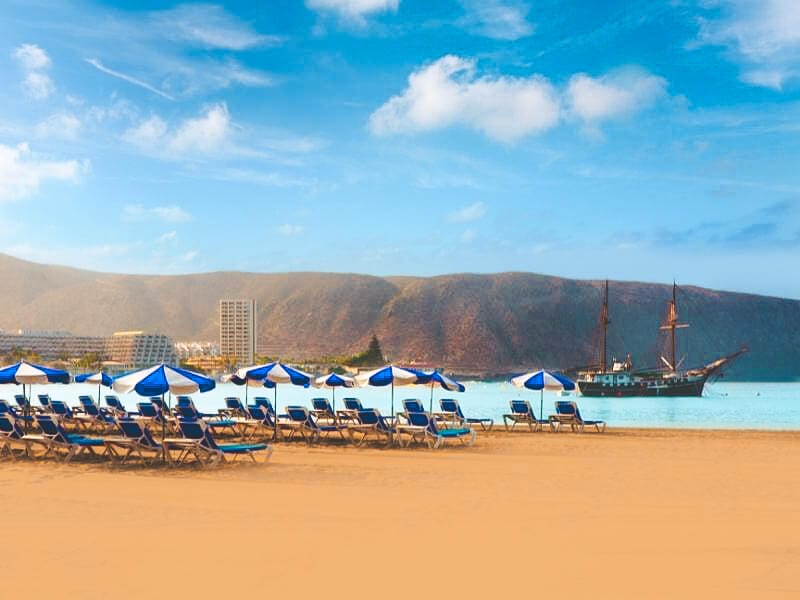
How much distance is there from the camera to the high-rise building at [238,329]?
164 meters

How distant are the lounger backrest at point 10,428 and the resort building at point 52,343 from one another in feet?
497

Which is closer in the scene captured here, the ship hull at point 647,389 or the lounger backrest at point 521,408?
the lounger backrest at point 521,408

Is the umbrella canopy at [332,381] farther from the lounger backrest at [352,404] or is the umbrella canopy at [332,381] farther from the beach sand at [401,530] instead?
the beach sand at [401,530]

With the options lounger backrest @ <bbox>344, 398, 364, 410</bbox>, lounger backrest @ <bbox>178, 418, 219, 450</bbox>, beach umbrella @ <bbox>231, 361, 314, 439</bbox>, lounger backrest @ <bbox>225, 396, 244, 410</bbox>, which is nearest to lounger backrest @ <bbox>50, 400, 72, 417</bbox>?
lounger backrest @ <bbox>225, 396, 244, 410</bbox>

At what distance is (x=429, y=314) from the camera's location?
473ft

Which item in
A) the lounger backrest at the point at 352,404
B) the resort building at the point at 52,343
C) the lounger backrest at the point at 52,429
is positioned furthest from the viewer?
the resort building at the point at 52,343

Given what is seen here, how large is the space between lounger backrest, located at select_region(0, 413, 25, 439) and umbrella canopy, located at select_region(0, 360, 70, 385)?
1.68 meters

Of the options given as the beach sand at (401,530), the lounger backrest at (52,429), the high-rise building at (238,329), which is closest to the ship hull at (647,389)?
the beach sand at (401,530)

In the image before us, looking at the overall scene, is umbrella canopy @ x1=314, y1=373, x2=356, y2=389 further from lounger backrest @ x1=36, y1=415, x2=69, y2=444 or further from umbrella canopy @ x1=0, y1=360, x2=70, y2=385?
lounger backrest @ x1=36, y1=415, x2=69, y2=444

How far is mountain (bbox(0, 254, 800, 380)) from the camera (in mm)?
140625

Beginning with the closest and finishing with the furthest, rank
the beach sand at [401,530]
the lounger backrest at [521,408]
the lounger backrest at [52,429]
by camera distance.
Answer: the beach sand at [401,530], the lounger backrest at [52,429], the lounger backrest at [521,408]

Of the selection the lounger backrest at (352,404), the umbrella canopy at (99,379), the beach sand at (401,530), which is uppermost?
the umbrella canopy at (99,379)

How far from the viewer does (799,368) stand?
154 m

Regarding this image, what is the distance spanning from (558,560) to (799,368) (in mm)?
166985
